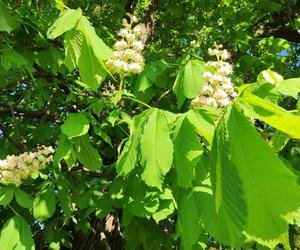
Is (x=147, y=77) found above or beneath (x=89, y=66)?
beneath

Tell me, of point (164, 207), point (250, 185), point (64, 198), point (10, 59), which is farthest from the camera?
point (10, 59)

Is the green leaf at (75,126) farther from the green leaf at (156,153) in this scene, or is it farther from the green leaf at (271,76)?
the green leaf at (271,76)

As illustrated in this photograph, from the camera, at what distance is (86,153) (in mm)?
1817

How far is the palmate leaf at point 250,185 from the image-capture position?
0.75m

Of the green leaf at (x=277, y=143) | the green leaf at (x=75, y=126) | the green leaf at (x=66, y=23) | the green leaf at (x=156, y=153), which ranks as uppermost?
the green leaf at (x=66, y=23)

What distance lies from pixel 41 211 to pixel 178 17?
3.24 m

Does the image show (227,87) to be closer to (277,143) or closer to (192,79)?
(192,79)

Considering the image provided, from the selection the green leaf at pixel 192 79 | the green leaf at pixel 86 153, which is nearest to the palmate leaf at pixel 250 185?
the green leaf at pixel 192 79

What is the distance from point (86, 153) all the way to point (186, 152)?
0.76 meters

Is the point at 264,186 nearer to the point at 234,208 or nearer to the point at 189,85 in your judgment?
the point at 234,208

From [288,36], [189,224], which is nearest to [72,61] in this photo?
[189,224]

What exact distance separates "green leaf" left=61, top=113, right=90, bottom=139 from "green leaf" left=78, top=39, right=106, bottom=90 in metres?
0.21

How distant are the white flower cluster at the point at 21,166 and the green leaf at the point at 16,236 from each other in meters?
0.18

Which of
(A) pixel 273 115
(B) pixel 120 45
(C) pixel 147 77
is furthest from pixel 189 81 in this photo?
(A) pixel 273 115
